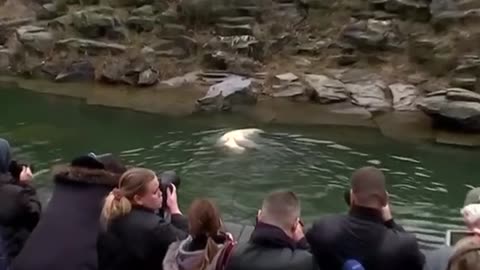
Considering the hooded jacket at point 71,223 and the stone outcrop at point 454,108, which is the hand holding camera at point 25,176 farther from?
the stone outcrop at point 454,108

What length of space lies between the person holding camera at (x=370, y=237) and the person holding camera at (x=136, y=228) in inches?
30.2

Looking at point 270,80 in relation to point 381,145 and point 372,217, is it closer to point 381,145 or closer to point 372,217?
point 381,145

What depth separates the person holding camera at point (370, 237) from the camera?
3.88m

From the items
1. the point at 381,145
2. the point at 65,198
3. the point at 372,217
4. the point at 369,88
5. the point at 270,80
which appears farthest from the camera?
the point at 270,80

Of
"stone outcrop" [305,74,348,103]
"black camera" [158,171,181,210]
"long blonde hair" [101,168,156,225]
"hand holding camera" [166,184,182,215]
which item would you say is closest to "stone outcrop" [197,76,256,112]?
"stone outcrop" [305,74,348,103]

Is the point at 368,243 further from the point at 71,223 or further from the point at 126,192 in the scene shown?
the point at 71,223

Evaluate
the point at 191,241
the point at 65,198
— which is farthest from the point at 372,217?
the point at 65,198

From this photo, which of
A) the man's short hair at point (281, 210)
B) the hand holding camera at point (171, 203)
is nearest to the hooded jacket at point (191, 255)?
the man's short hair at point (281, 210)

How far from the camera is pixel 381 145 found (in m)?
10.9

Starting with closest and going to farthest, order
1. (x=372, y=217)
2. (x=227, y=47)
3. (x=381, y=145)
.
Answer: (x=372, y=217) → (x=381, y=145) → (x=227, y=47)

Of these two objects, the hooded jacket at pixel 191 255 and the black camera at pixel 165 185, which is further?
the black camera at pixel 165 185

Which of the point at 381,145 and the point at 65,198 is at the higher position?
the point at 65,198

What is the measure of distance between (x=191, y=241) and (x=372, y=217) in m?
0.84

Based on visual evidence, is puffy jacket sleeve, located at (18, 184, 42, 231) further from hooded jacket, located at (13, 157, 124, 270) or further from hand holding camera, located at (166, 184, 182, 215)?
hand holding camera, located at (166, 184, 182, 215)
